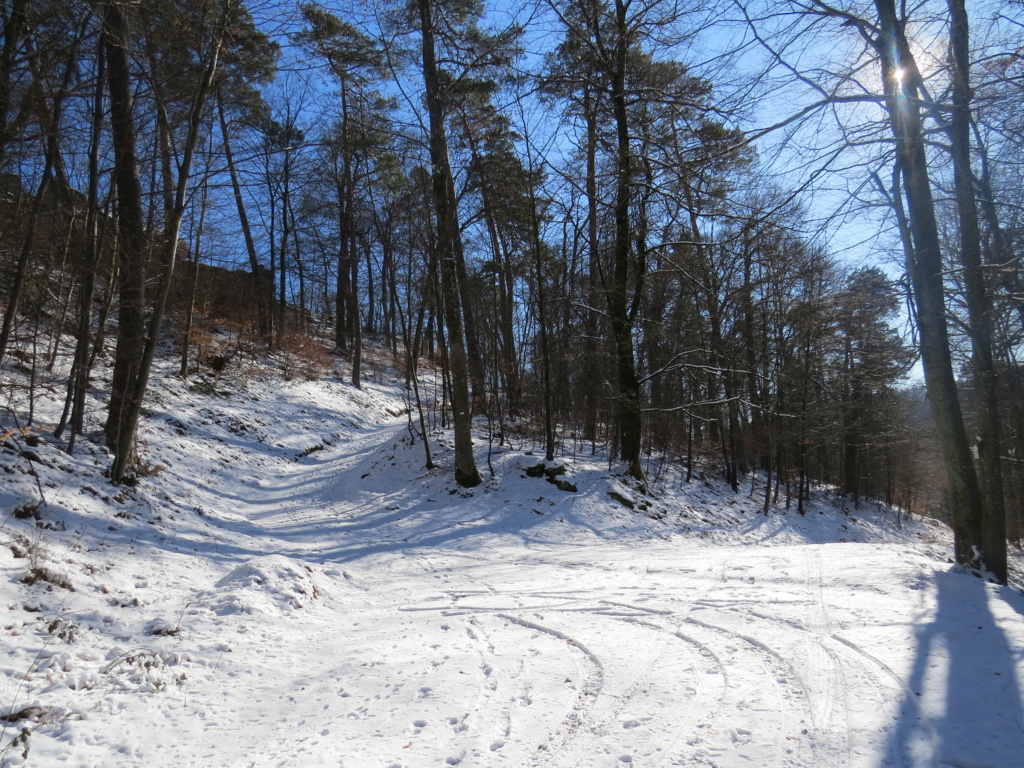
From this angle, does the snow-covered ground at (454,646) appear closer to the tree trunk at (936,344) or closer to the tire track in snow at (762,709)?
the tire track in snow at (762,709)

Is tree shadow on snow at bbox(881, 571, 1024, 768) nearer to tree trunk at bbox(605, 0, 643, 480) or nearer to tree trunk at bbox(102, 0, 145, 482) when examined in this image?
tree trunk at bbox(605, 0, 643, 480)

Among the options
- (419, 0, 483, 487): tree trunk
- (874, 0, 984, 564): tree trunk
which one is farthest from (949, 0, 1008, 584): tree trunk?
(419, 0, 483, 487): tree trunk

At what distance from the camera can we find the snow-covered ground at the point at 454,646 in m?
2.80

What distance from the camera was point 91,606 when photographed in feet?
13.8

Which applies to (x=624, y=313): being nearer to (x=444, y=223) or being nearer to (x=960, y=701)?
(x=444, y=223)

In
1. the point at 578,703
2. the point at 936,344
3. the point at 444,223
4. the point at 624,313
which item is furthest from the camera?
the point at 624,313

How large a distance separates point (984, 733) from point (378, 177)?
748 inches

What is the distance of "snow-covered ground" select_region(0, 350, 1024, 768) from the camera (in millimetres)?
2799

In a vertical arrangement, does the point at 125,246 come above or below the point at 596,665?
above

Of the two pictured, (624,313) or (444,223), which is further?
(624,313)

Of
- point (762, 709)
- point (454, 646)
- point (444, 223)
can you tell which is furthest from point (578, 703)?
point (444, 223)

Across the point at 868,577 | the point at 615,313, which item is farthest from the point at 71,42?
the point at 868,577

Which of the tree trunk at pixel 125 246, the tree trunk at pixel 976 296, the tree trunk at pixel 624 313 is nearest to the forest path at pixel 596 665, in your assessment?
the tree trunk at pixel 976 296

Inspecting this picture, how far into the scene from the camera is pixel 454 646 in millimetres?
4266
